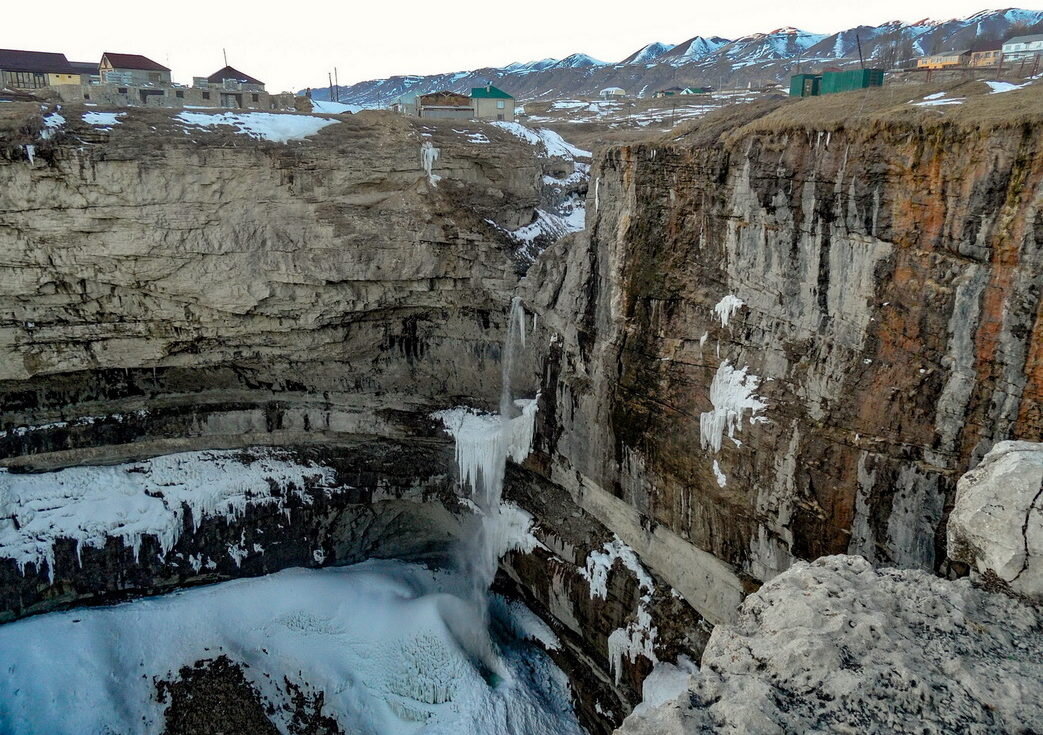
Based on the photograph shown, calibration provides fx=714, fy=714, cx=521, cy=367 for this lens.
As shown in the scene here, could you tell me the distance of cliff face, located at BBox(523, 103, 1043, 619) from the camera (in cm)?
860

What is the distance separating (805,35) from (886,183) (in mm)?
105369

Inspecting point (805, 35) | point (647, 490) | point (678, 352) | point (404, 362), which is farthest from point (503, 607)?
point (805, 35)

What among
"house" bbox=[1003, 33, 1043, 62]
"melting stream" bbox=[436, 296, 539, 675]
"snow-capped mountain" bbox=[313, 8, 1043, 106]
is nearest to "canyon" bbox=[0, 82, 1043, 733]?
"melting stream" bbox=[436, 296, 539, 675]

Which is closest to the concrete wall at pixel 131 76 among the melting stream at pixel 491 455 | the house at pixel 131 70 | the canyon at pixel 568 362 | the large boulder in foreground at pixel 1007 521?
the house at pixel 131 70

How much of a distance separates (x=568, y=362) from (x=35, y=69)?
3681 cm

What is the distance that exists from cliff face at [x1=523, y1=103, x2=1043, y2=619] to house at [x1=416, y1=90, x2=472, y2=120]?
735 inches

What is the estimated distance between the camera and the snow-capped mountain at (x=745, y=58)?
242 ft

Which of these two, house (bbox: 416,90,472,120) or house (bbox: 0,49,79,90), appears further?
house (bbox: 0,49,79,90)

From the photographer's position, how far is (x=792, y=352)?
36.0ft

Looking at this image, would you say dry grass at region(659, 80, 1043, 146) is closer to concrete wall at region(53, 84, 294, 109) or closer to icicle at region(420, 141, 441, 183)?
icicle at region(420, 141, 441, 183)

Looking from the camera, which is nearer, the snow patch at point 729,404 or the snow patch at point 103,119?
the snow patch at point 729,404

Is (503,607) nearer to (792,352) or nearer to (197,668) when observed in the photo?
(197,668)

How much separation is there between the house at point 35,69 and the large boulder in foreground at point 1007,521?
41382mm

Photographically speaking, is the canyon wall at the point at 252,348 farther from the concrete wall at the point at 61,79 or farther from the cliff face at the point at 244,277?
the concrete wall at the point at 61,79
